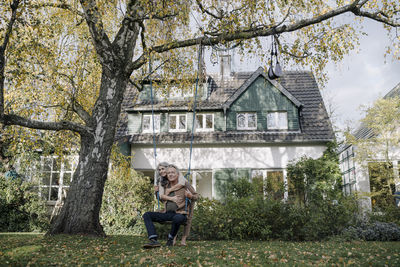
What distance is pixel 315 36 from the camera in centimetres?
853

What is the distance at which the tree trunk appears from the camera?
7188mm

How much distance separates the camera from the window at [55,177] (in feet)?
52.2

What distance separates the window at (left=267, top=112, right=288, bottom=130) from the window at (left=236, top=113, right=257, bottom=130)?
69cm

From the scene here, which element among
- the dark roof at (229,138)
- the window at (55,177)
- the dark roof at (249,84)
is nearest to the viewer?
the dark roof at (229,138)

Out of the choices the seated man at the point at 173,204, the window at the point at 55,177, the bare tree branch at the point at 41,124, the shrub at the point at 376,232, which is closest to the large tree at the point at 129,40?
the bare tree branch at the point at 41,124

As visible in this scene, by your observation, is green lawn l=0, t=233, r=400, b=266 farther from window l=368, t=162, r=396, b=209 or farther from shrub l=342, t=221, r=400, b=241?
window l=368, t=162, r=396, b=209

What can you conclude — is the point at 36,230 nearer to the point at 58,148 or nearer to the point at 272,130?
the point at 58,148

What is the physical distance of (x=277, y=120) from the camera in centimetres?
1691

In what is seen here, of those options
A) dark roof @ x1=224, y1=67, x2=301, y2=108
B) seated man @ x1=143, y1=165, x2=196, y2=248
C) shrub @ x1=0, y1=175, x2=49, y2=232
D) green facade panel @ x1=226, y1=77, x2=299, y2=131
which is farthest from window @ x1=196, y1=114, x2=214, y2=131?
seated man @ x1=143, y1=165, x2=196, y2=248

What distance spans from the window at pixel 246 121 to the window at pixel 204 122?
1.23m

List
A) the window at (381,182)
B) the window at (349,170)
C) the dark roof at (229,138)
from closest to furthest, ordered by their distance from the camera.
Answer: the window at (381,182), the dark roof at (229,138), the window at (349,170)

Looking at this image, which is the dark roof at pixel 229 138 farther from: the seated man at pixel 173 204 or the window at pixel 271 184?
the seated man at pixel 173 204

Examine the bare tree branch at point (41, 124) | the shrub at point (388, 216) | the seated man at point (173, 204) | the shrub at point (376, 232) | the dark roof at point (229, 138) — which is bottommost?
the shrub at point (376, 232)

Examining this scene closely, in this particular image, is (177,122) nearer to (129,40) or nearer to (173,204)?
(129,40)
